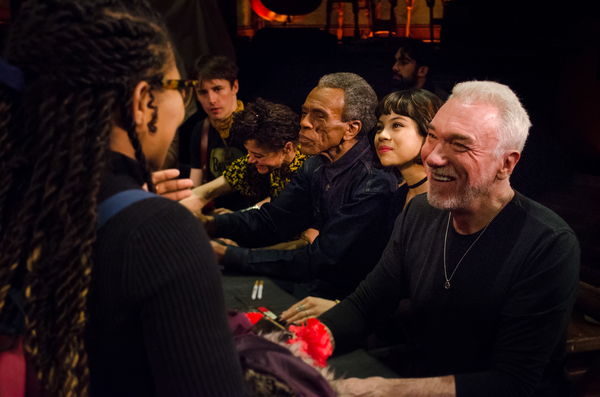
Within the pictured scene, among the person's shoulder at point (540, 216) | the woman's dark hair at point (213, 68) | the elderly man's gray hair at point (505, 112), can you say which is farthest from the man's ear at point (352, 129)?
the woman's dark hair at point (213, 68)

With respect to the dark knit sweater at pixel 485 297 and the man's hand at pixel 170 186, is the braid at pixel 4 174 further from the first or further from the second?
the dark knit sweater at pixel 485 297

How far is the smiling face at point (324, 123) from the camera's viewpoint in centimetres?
278

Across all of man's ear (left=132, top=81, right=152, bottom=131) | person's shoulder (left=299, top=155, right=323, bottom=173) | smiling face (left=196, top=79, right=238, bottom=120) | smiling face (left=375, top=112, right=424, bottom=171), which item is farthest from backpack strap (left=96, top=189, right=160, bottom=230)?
smiling face (left=196, top=79, right=238, bottom=120)

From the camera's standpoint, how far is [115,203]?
78 cm

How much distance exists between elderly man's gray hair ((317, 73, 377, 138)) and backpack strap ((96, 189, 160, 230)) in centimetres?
212

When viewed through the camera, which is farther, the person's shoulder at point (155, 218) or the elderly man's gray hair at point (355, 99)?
the elderly man's gray hair at point (355, 99)

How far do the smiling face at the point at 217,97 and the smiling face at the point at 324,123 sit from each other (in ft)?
4.46

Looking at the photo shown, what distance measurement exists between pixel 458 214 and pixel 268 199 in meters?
2.06

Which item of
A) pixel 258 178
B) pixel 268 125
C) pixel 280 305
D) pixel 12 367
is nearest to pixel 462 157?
pixel 280 305

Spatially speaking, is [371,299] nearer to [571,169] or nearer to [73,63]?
[73,63]

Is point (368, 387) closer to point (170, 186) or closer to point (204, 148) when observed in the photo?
point (170, 186)

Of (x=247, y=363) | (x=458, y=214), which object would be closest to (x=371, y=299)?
(x=458, y=214)

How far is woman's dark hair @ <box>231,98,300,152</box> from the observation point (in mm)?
3369

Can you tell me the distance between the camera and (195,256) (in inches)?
29.7
